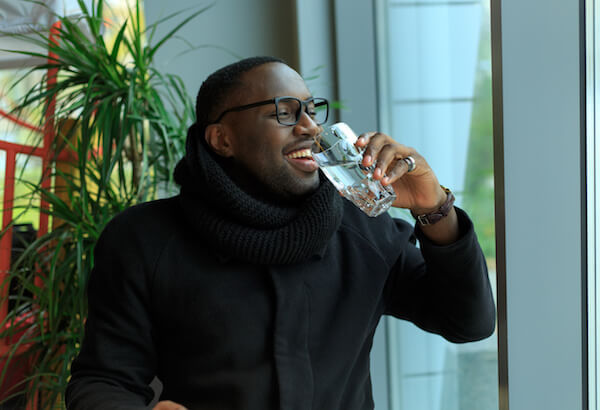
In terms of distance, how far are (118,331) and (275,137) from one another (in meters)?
0.54

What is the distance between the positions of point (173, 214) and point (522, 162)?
2.63 feet

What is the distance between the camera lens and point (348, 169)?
1085 mm

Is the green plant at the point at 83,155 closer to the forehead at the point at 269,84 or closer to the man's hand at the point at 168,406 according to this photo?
the forehead at the point at 269,84

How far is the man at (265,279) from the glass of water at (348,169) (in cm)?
7

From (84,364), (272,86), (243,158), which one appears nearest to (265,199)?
(243,158)

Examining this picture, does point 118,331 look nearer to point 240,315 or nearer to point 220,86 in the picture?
point 240,315

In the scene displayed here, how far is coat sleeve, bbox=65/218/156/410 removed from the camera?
47.2 inches

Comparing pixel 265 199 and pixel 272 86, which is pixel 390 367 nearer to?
pixel 265 199

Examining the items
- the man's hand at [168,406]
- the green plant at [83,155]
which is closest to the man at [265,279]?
the man's hand at [168,406]

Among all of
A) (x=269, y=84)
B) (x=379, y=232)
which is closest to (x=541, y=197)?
(x=379, y=232)

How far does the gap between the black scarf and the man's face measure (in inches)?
1.7

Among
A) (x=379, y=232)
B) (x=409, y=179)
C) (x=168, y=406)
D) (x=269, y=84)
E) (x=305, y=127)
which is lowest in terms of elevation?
(x=168, y=406)

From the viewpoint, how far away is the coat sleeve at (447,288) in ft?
3.92

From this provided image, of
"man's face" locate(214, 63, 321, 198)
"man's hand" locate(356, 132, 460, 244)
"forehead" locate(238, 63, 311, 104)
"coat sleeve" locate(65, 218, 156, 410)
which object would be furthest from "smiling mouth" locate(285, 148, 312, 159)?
"coat sleeve" locate(65, 218, 156, 410)
